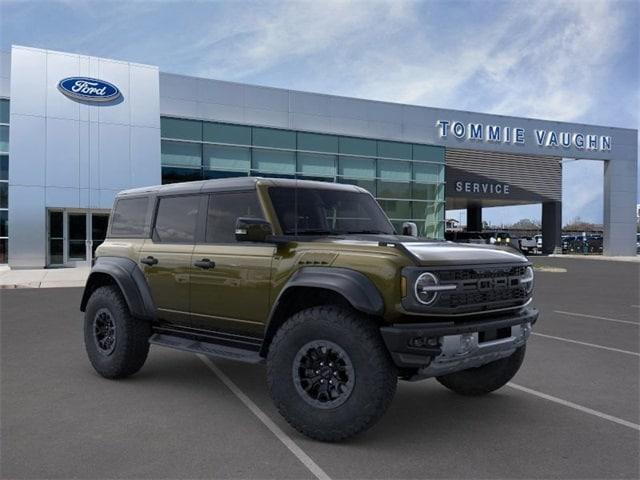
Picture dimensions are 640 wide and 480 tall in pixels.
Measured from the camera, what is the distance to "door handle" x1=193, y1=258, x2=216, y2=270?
5.09 metres

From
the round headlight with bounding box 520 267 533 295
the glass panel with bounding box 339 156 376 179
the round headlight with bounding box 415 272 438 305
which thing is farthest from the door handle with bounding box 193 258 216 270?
the glass panel with bounding box 339 156 376 179

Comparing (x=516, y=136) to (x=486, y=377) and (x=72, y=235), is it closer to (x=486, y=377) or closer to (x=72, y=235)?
(x=72, y=235)

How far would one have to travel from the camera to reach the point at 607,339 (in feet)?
27.5

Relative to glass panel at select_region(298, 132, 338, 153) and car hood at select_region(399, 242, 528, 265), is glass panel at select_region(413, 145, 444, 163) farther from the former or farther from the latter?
car hood at select_region(399, 242, 528, 265)

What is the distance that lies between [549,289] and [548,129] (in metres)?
22.7

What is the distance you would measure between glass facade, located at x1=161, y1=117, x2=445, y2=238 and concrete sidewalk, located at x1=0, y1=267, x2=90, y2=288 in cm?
589

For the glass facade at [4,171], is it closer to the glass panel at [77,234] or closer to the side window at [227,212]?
the glass panel at [77,234]

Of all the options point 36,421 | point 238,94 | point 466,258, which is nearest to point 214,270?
point 36,421

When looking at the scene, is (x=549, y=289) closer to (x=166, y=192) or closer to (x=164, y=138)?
(x=166, y=192)

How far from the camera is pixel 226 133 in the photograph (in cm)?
2550

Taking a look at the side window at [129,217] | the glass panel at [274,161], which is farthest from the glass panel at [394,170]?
the side window at [129,217]

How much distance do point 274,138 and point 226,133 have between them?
2.34m

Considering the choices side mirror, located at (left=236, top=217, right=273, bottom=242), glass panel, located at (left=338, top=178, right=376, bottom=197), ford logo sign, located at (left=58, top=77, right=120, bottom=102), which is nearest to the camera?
side mirror, located at (left=236, top=217, right=273, bottom=242)

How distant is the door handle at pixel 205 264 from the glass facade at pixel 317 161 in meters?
19.9
